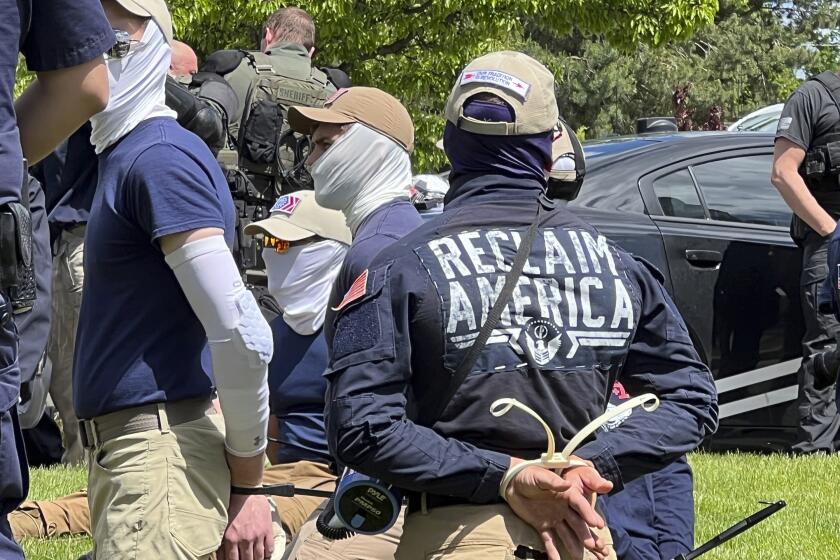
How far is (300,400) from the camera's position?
4527 mm

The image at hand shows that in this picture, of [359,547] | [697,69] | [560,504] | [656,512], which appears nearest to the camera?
[560,504]

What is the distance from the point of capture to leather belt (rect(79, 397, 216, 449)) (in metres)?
2.88

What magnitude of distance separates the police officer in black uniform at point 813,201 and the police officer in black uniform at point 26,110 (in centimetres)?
501

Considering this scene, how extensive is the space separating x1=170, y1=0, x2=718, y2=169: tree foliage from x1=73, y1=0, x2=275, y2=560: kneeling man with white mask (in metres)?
13.3

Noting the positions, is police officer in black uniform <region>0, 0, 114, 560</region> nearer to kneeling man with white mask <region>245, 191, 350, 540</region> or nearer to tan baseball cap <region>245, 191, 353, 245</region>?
kneeling man with white mask <region>245, 191, 350, 540</region>

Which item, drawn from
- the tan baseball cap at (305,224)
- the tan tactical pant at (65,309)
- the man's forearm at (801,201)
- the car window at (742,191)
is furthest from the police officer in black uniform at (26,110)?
the car window at (742,191)

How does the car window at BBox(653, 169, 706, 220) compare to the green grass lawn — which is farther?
the car window at BBox(653, 169, 706, 220)

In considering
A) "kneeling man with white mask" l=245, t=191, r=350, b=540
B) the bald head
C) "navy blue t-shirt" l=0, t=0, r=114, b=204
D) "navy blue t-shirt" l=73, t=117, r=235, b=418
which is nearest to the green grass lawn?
"kneeling man with white mask" l=245, t=191, r=350, b=540

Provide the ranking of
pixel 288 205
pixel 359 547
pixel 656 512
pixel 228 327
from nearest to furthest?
pixel 228 327
pixel 359 547
pixel 656 512
pixel 288 205

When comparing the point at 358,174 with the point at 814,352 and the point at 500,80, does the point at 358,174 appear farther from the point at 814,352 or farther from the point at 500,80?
the point at 814,352

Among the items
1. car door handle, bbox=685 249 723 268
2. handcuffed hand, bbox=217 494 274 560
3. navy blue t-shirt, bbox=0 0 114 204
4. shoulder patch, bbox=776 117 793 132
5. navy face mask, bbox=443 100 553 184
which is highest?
navy blue t-shirt, bbox=0 0 114 204

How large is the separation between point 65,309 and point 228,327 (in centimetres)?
380

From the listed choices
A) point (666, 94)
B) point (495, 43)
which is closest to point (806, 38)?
point (666, 94)

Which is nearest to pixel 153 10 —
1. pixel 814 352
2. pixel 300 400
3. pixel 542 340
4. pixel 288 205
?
pixel 542 340
